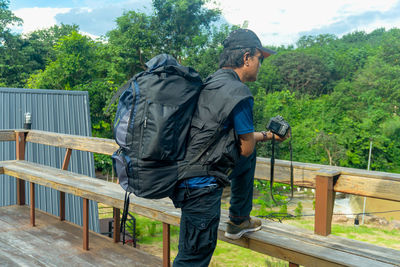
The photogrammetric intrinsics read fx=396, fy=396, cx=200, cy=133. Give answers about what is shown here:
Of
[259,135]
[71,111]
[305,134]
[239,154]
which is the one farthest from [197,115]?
[305,134]

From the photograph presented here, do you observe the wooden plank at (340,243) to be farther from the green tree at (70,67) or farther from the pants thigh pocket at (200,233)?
the green tree at (70,67)

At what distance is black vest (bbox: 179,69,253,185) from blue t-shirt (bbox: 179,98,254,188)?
28 millimetres

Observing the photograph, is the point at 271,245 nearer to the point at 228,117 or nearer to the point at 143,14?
the point at 228,117

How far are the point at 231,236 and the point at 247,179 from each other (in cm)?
37

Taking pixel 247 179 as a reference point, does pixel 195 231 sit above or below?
below

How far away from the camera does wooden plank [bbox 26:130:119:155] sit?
3.43 metres

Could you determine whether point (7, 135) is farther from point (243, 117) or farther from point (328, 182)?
point (328, 182)

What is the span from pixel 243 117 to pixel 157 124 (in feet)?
1.25

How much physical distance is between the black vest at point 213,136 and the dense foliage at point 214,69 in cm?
2122

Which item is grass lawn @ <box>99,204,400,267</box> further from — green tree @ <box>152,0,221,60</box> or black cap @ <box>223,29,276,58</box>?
green tree @ <box>152,0,221,60</box>

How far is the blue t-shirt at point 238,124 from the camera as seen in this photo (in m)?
1.73

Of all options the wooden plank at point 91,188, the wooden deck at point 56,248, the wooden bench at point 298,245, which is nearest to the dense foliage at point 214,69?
the wooden plank at point 91,188

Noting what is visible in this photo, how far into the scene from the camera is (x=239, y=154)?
1846 millimetres

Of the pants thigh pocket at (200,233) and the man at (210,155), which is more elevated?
the man at (210,155)
